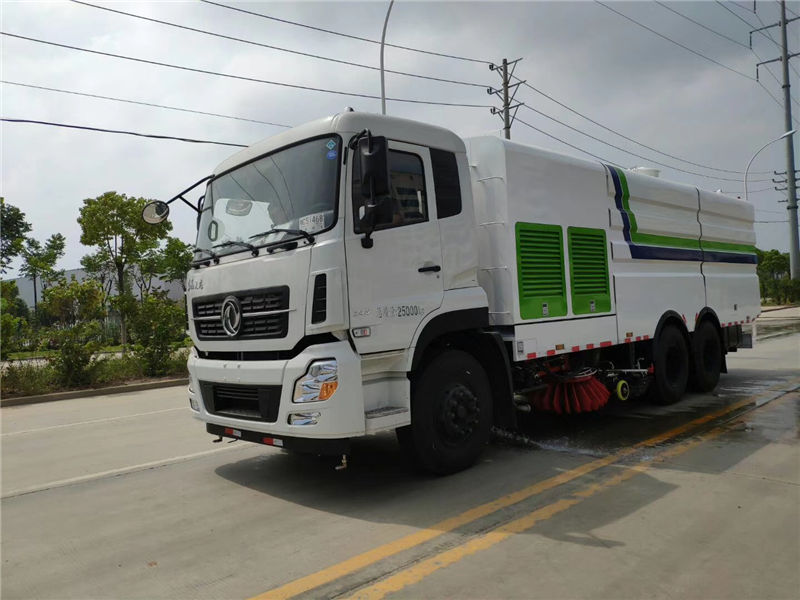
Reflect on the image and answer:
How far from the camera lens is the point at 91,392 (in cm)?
1241

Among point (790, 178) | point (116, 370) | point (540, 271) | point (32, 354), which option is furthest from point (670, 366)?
point (790, 178)

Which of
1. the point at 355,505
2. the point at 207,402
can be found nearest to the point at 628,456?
the point at 355,505

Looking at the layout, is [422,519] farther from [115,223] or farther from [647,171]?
[115,223]

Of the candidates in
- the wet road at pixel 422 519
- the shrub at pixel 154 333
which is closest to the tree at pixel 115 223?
the shrub at pixel 154 333

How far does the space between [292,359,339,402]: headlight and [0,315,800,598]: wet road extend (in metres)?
0.84

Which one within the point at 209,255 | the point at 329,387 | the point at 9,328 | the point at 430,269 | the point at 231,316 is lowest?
the point at 329,387

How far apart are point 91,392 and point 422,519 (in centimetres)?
1055

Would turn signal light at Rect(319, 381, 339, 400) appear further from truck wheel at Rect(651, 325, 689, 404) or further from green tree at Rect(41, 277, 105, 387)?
green tree at Rect(41, 277, 105, 387)

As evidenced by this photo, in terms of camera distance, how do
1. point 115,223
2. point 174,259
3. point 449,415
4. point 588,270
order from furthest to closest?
point 174,259, point 115,223, point 588,270, point 449,415

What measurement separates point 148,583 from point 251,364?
1.72 metres

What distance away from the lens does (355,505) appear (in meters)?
4.44

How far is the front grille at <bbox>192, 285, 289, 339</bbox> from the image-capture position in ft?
14.6

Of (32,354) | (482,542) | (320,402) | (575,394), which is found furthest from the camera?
(32,354)

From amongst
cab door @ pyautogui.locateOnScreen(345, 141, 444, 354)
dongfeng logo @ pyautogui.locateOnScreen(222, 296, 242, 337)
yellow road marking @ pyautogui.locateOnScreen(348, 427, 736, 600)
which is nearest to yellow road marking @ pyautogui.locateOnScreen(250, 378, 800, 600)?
yellow road marking @ pyautogui.locateOnScreen(348, 427, 736, 600)
